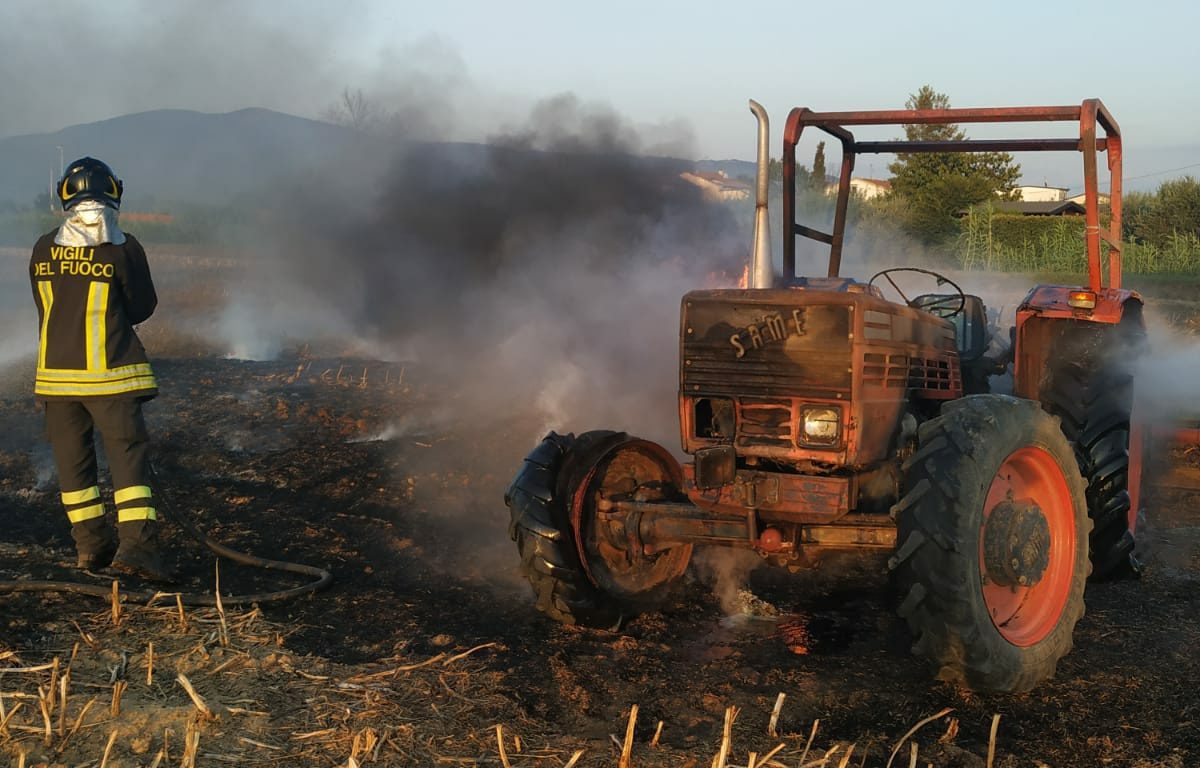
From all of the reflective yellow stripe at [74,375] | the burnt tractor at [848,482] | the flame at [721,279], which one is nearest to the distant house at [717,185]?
the flame at [721,279]

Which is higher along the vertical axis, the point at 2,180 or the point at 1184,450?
the point at 2,180

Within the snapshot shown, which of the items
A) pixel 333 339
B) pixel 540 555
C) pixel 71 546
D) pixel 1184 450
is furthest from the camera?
pixel 333 339

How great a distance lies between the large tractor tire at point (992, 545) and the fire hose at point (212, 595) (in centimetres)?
292

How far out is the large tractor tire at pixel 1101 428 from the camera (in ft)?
18.2

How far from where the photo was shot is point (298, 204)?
2081 centimetres

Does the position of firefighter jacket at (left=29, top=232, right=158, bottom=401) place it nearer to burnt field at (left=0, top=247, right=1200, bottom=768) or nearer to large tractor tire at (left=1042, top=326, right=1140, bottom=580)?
burnt field at (left=0, top=247, right=1200, bottom=768)

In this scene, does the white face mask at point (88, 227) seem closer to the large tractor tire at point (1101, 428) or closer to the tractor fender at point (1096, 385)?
the tractor fender at point (1096, 385)

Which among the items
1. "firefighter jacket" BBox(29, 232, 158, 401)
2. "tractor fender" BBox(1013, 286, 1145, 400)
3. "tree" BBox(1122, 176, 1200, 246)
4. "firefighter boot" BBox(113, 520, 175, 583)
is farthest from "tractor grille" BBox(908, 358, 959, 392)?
"tree" BBox(1122, 176, 1200, 246)

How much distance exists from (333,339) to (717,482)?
536 inches

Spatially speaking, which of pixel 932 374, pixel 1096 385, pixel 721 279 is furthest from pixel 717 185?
pixel 932 374

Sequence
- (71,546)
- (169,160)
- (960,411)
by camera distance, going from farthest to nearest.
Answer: (169,160) < (71,546) < (960,411)

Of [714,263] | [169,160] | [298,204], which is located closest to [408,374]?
[714,263]

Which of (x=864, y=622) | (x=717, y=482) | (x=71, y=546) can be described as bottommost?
(x=864, y=622)

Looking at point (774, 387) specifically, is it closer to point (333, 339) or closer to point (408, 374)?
point (408, 374)
